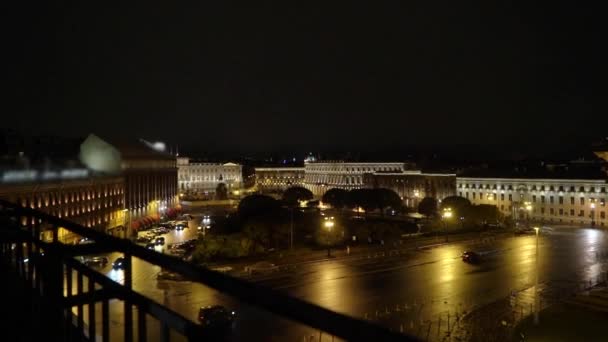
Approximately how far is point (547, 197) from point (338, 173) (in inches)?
1235

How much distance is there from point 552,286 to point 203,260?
1232 cm

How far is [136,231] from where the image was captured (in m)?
28.5

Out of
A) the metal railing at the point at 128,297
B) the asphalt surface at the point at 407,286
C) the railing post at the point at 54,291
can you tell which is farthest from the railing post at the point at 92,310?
the asphalt surface at the point at 407,286

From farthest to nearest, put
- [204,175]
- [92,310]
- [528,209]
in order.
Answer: [204,175], [528,209], [92,310]

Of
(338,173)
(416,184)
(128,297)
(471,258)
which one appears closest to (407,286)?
(471,258)

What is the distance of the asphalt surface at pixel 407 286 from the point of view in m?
12.3

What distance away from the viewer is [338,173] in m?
64.9

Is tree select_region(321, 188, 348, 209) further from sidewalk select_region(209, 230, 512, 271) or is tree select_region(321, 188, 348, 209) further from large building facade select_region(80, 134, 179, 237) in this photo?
sidewalk select_region(209, 230, 512, 271)

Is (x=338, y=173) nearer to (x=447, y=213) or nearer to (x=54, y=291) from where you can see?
(x=447, y=213)

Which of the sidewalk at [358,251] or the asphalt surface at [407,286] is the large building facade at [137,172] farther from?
the asphalt surface at [407,286]

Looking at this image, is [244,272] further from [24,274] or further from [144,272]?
[24,274]

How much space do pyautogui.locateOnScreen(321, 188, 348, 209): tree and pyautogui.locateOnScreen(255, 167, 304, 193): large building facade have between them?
107 feet

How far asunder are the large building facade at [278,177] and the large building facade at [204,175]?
875cm

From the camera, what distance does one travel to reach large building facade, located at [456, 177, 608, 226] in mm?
33834
